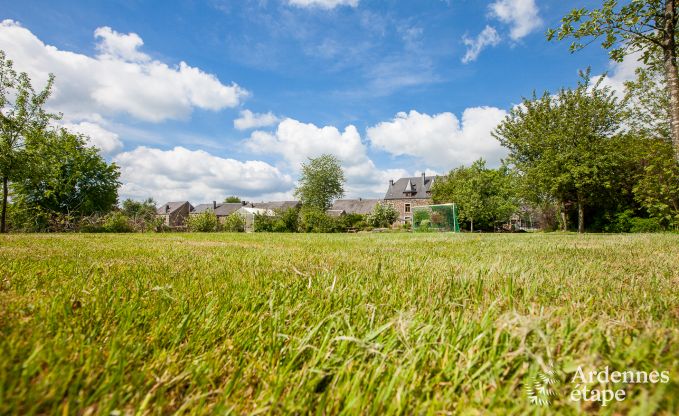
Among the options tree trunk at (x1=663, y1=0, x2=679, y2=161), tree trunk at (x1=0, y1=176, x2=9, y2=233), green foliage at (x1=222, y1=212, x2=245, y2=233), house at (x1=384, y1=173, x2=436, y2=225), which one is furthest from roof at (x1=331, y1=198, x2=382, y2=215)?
tree trunk at (x1=663, y1=0, x2=679, y2=161)

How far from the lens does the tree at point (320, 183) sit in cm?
5481

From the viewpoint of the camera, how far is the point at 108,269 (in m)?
2.74

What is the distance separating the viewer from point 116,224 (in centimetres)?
2128

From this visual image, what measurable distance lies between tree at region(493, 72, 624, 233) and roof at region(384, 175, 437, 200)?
47.0m

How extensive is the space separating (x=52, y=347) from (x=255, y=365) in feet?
1.89

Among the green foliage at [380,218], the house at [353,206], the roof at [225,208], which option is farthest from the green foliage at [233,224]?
the roof at [225,208]

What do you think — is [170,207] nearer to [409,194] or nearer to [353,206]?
[353,206]

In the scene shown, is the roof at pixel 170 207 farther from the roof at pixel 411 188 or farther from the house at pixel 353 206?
the roof at pixel 411 188

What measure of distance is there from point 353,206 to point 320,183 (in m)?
22.7

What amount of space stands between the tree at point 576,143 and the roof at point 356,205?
165ft

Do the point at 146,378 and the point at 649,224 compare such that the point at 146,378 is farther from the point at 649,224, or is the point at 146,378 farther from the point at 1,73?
the point at 649,224

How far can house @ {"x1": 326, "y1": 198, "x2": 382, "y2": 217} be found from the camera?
73719 mm

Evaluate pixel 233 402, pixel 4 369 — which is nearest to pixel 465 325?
pixel 233 402

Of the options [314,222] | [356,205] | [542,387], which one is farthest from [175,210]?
[542,387]
